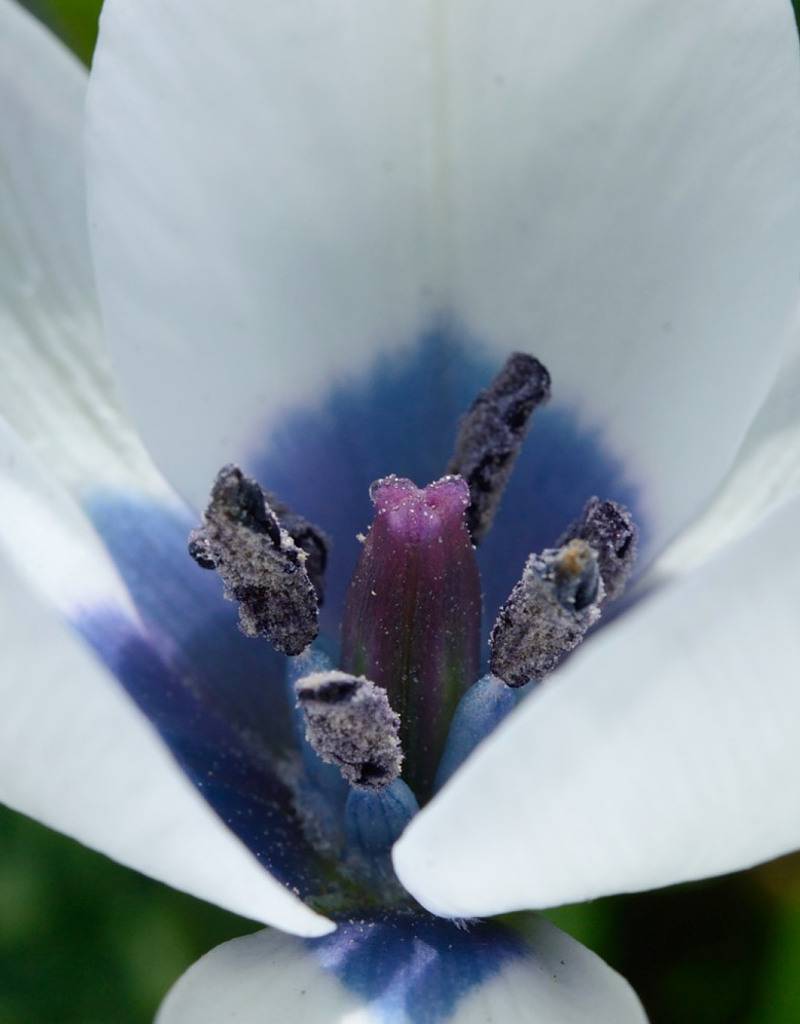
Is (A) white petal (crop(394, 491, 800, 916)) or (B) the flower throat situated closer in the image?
(A) white petal (crop(394, 491, 800, 916))

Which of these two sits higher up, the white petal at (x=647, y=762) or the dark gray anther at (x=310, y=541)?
the dark gray anther at (x=310, y=541)

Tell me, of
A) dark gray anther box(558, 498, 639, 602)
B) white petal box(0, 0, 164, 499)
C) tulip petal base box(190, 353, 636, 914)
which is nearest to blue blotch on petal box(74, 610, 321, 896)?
tulip petal base box(190, 353, 636, 914)

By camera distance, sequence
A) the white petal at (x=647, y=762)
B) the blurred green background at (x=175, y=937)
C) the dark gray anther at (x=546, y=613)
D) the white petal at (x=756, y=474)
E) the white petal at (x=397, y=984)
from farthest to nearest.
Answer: the blurred green background at (x=175, y=937)
the white petal at (x=756, y=474)
the dark gray anther at (x=546, y=613)
the white petal at (x=397, y=984)
the white petal at (x=647, y=762)

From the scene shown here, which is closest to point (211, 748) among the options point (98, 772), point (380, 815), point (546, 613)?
point (380, 815)

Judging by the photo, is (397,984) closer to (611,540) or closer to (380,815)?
(380,815)

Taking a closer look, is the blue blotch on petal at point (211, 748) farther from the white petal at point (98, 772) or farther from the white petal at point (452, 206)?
the white petal at point (98, 772)

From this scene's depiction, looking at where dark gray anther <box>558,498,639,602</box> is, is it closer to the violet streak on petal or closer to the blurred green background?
the violet streak on petal

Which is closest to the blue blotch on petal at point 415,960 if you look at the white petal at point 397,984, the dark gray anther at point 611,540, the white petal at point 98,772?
the white petal at point 397,984
